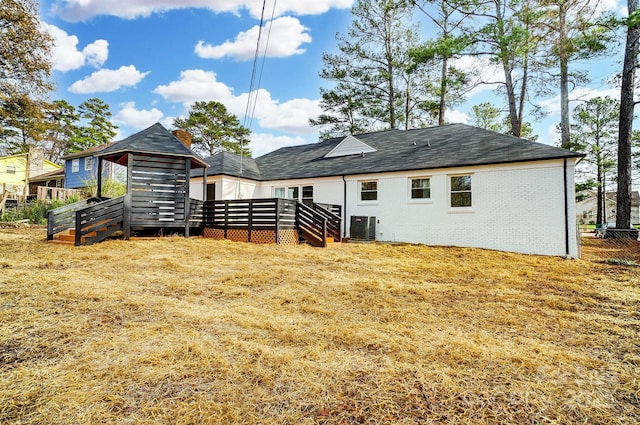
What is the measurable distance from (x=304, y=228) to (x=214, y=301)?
25.0 ft

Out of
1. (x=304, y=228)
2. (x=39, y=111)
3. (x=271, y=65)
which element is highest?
(x=39, y=111)

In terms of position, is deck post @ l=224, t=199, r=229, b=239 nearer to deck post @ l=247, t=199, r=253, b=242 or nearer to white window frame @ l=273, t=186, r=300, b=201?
deck post @ l=247, t=199, r=253, b=242

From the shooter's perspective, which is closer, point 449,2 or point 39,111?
point 449,2

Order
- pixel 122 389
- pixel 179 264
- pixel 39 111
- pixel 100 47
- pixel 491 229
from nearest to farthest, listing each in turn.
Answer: pixel 122 389, pixel 179 264, pixel 491 229, pixel 100 47, pixel 39 111

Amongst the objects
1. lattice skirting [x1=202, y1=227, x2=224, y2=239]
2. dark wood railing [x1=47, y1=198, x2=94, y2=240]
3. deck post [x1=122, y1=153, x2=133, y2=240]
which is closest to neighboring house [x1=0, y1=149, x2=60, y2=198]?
dark wood railing [x1=47, y1=198, x2=94, y2=240]

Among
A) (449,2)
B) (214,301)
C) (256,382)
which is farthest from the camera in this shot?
(449,2)

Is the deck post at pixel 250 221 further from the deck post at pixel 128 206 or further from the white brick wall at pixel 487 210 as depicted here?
the white brick wall at pixel 487 210

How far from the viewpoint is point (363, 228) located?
44.8 feet

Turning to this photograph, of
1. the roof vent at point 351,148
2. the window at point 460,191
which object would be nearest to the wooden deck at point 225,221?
the window at point 460,191

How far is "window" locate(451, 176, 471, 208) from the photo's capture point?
12.1m

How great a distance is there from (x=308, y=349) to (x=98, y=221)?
965 centimetres

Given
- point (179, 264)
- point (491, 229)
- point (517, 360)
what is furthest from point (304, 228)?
point (517, 360)

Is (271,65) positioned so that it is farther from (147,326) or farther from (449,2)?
(449,2)

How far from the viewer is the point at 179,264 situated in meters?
6.67
